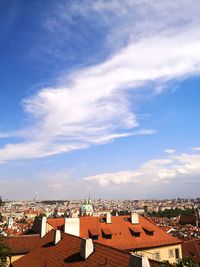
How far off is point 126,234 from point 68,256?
16.0m

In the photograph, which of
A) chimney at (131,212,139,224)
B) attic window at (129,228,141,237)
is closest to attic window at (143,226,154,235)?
attic window at (129,228,141,237)

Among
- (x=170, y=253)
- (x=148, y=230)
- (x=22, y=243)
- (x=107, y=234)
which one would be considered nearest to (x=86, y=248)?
(x=22, y=243)

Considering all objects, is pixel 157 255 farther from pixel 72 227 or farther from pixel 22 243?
pixel 22 243

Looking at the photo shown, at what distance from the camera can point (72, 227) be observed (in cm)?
3447

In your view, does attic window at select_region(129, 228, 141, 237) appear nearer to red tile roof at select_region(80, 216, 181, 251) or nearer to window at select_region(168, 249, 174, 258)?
red tile roof at select_region(80, 216, 181, 251)

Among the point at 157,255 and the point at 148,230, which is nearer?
the point at 157,255

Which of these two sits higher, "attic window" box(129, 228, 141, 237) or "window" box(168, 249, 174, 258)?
"attic window" box(129, 228, 141, 237)

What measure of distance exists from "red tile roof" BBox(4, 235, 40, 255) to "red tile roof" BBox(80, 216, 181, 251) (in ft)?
18.3

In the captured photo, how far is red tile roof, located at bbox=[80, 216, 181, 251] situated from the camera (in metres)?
34.7

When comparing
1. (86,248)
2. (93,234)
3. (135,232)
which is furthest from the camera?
(135,232)

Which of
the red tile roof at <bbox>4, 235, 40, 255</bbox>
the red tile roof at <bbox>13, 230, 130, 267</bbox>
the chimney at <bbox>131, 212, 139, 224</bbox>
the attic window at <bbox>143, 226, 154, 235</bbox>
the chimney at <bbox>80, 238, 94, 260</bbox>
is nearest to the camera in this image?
the red tile roof at <bbox>13, 230, 130, 267</bbox>

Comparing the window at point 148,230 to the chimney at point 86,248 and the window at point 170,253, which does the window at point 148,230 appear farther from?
the chimney at point 86,248

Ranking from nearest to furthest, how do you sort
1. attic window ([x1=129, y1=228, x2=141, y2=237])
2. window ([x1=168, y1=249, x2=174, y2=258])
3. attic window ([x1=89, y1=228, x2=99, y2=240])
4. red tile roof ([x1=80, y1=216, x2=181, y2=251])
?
red tile roof ([x1=80, y1=216, x2=181, y2=251]) < attic window ([x1=89, y1=228, x2=99, y2=240]) < window ([x1=168, y1=249, x2=174, y2=258]) < attic window ([x1=129, y1=228, x2=141, y2=237])

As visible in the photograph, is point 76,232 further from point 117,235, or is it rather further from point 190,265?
point 190,265
